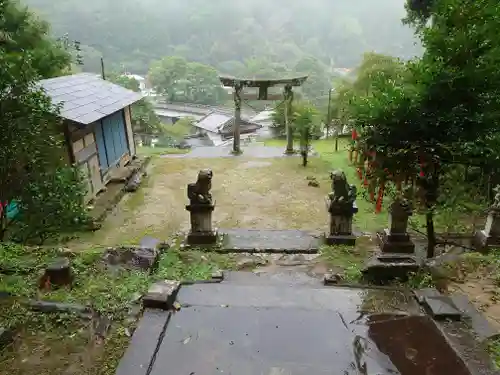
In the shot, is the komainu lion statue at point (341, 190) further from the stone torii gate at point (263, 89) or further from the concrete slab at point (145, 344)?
the stone torii gate at point (263, 89)

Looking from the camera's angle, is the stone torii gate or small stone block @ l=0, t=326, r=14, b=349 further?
the stone torii gate

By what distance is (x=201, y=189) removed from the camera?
865 cm

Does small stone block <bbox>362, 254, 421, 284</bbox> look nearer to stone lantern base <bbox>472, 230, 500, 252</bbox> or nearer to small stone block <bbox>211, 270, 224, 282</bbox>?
small stone block <bbox>211, 270, 224, 282</bbox>

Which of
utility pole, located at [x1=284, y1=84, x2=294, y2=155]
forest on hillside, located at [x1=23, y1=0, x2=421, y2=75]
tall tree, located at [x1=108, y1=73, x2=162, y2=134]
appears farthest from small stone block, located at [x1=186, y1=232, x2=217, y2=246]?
forest on hillside, located at [x1=23, y1=0, x2=421, y2=75]

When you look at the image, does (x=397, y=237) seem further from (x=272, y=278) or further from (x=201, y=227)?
(x=201, y=227)

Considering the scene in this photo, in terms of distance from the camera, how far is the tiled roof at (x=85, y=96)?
12117 mm

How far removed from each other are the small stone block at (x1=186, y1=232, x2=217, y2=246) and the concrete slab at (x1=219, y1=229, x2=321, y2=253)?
325 mm

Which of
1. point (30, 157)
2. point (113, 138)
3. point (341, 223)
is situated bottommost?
point (341, 223)

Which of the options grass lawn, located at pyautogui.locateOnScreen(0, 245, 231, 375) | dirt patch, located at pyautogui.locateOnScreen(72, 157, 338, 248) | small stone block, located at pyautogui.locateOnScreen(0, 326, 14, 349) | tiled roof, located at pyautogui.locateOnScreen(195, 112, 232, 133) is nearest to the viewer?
grass lawn, located at pyautogui.locateOnScreen(0, 245, 231, 375)

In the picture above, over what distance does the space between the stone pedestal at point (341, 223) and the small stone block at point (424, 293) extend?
2897 mm

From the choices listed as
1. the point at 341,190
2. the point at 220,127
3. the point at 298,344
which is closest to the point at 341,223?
the point at 341,190

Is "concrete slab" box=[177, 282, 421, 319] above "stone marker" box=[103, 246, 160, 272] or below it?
above

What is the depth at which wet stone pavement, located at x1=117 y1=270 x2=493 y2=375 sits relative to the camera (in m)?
4.60

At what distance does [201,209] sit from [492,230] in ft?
20.9
